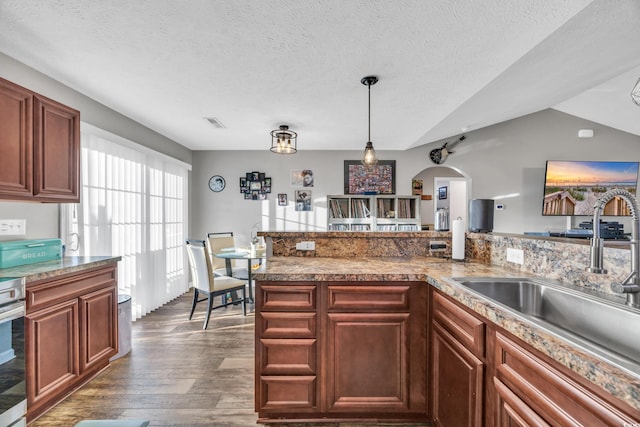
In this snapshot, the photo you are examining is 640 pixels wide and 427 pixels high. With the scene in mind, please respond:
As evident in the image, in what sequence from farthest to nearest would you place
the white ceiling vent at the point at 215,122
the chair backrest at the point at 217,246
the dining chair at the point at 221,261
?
the chair backrest at the point at 217,246
the dining chair at the point at 221,261
the white ceiling vent at the point at 215,122

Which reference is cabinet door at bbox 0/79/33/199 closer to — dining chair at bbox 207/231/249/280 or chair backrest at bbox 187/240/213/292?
chair backrest at bbox 187/240/213/292

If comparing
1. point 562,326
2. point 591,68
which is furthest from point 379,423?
point 591,68

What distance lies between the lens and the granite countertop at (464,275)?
639 mm

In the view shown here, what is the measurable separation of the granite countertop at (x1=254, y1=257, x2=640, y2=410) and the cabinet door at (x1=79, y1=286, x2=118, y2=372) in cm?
133

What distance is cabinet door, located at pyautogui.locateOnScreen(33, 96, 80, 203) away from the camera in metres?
1.94

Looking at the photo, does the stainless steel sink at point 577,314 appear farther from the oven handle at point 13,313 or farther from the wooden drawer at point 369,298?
the oven handle at point 13,313

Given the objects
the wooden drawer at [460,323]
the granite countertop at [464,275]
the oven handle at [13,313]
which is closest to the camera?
the granite countertop at [464,275]

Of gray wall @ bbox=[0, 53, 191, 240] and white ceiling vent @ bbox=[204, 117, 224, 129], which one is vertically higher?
white ceiling vent @ bbox=[204, 117, 224, 129]

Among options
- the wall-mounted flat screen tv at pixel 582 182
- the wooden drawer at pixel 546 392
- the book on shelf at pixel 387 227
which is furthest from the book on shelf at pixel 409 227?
the wooden drawer at pixel 546 392

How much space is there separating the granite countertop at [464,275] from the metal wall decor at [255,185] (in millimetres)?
3069

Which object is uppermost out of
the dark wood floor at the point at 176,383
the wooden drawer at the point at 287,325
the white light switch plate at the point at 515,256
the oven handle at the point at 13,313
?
the white light switch plate at the point at 515,256

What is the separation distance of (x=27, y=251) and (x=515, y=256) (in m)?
3.11

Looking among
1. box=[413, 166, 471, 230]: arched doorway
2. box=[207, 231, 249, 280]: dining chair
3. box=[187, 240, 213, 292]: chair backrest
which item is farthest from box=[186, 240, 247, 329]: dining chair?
box=[413, 166, 471, 230]: arched doorway

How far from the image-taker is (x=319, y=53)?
6.44 feet
